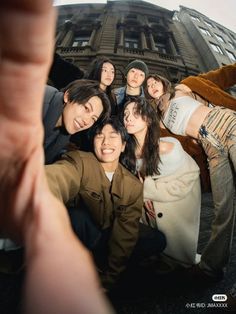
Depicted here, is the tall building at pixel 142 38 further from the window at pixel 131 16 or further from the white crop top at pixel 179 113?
the white crop top at pixel 179 113

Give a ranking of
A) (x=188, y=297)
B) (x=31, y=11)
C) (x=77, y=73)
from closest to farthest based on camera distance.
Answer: (x=31, y=11) < (x=188, y=297) < (x=77, y=73)

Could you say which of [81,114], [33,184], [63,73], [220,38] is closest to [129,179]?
[81,114]

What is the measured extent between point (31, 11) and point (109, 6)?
70cm

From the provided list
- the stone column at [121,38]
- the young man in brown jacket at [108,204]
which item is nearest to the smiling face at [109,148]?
the young man in brown jacket at [108,204]

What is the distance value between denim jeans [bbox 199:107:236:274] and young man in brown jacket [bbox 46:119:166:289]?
0.11m

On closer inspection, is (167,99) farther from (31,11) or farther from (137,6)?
(31,11)

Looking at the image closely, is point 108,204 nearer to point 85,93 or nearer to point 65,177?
point 65,177

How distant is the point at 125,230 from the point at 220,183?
21 cm

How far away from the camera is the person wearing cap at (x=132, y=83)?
0.58 m

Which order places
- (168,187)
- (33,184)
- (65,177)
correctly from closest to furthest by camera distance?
(33,184), (65,177), (168,187)

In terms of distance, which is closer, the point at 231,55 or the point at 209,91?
the point at 209,91

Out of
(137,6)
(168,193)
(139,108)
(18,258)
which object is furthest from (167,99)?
(18,258)

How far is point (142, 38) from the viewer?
70 centimetres

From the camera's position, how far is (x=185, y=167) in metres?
0.55
